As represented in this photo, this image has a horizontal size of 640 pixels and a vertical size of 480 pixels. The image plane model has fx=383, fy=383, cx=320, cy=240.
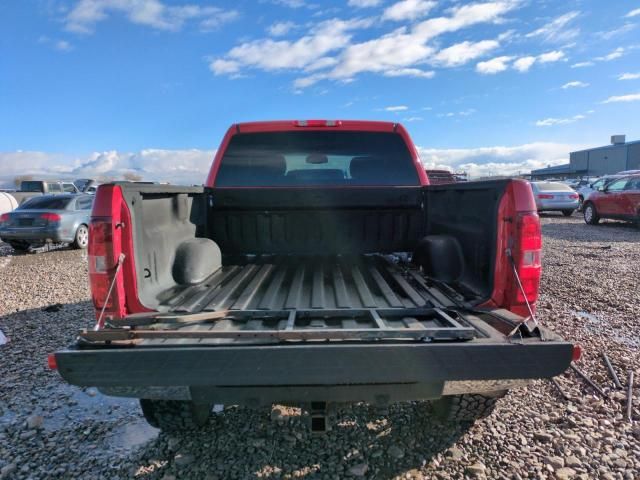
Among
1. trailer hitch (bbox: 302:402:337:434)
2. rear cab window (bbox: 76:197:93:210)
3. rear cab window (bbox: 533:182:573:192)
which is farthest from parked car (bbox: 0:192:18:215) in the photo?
rear cab window (bbox: 533:182:573:192)

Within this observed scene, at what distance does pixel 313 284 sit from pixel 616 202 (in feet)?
50.7

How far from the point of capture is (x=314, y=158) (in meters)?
3.69

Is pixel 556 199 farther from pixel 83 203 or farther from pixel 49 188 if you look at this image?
pixel 49 188

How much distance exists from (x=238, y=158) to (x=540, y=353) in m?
2.87

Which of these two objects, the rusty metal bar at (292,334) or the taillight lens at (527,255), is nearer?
the rusty metal bar at (292,334)

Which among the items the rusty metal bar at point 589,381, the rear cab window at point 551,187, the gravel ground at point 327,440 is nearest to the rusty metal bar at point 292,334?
the gravel ground at point 327,440

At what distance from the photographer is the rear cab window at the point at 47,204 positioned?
10.9 meters

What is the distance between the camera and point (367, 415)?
9.43ft

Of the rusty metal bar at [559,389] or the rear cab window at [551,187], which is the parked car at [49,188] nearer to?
the rear cab window at [551,187]

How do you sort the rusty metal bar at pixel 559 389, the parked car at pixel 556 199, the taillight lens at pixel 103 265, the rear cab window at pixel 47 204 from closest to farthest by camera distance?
the taillight lens at pixel 103 265, the rusty metal bar at pixel 559 389, the rear cab window at pixel 47 204, the parked car at pixel 556 199

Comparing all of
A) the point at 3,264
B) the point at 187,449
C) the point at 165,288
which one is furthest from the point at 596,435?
the point at 3,264

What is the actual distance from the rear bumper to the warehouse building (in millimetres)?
66096

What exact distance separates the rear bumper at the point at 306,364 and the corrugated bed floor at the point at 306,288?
0.59 metres

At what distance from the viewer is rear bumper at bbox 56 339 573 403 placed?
1.70m
